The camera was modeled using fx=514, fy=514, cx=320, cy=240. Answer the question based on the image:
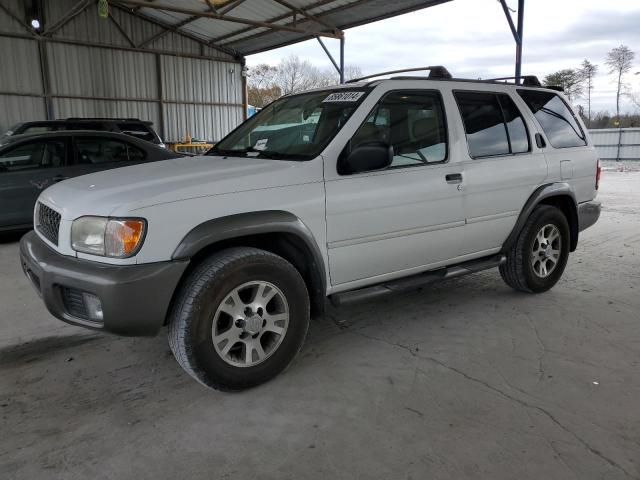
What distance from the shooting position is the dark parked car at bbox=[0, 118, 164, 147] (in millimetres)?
10328

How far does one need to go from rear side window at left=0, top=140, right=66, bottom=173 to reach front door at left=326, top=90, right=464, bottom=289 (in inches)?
210

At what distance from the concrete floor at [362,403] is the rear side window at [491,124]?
4.44 feet

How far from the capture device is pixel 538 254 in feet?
15.1

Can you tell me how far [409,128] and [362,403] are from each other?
1.90 m

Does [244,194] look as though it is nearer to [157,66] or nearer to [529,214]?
[529,214]

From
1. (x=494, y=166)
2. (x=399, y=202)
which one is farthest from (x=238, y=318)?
(x=494, y=166)

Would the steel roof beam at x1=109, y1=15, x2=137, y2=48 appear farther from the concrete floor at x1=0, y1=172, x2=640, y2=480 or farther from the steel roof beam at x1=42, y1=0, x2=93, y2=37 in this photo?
the concrete floor at x1=0, y1=172, x2=640, y2=480

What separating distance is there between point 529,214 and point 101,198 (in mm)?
3354

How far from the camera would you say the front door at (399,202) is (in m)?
3.23

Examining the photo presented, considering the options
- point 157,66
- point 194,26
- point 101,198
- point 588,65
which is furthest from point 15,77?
point 588,65

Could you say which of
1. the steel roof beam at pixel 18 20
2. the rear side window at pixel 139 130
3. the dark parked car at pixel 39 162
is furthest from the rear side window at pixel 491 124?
the steel roof beam at pixel 18 20

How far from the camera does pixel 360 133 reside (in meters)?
3.33

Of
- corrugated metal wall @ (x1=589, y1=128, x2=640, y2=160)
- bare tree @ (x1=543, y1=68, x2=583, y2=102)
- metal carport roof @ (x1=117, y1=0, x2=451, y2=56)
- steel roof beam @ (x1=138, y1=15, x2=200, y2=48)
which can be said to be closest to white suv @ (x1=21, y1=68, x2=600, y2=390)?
metal carport roof @ (x1=117, y1=0, x2=451, y2=56)

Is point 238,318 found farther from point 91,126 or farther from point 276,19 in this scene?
point 276,19
